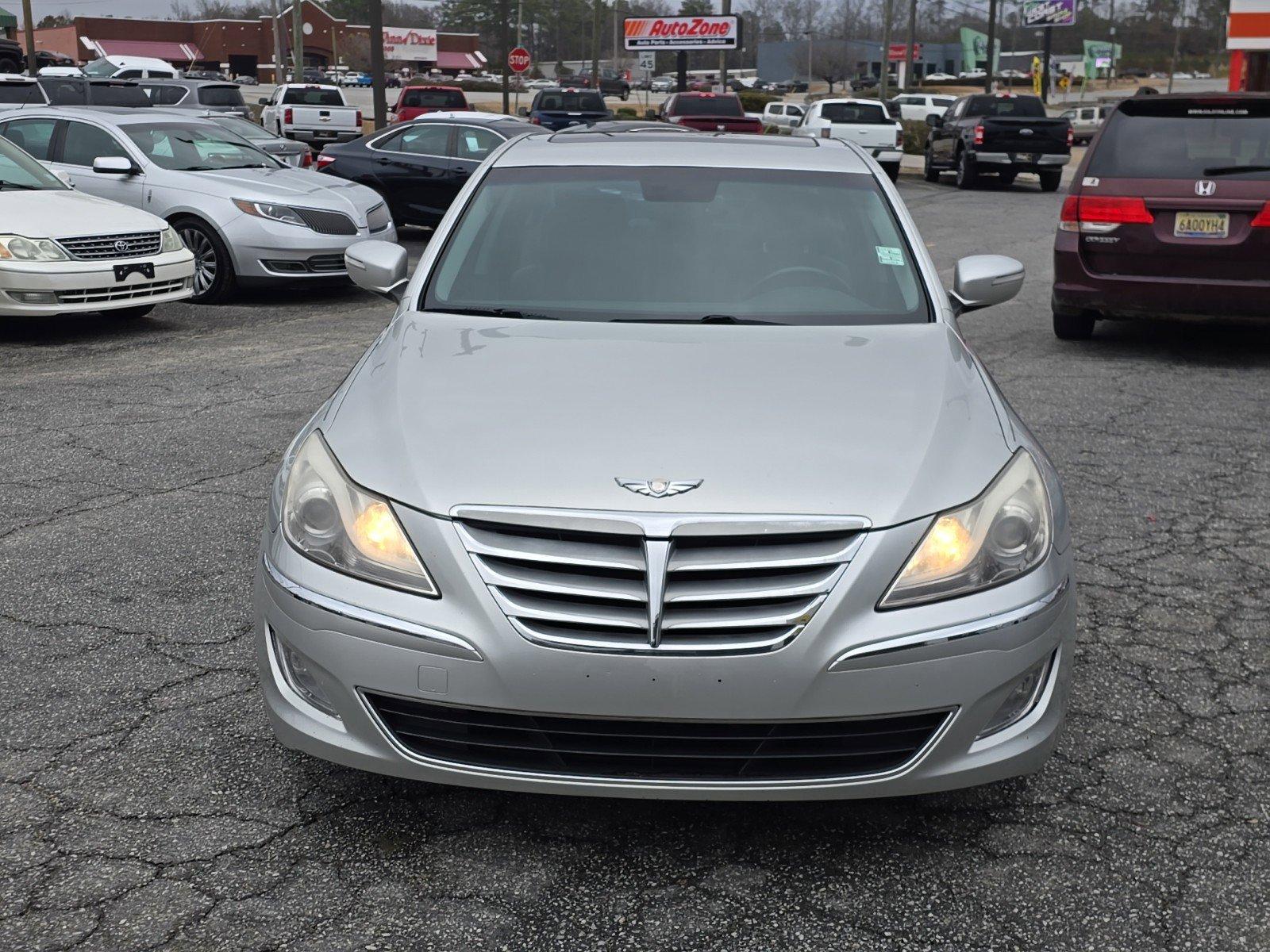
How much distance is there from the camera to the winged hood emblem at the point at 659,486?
9.34ft

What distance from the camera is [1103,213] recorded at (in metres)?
8.49

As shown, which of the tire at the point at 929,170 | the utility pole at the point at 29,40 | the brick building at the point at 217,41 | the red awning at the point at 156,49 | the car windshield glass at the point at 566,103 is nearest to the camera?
the tire at the point at 929,170

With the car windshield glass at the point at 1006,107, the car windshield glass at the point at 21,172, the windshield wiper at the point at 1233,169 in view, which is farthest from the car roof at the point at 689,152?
the car windshield glass at the point at 1006,107

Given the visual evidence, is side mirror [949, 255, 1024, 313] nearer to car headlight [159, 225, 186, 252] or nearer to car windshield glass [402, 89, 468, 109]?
car headlight [159, 225, 186, 252]

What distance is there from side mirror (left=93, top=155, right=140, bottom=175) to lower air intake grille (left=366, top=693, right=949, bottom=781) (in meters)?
9.67

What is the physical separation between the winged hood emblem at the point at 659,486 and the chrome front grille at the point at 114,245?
7662mm

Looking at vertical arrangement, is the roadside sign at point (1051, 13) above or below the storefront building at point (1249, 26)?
above

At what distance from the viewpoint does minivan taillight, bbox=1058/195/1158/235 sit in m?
8.41

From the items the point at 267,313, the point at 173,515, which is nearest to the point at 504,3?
the point at 267,313

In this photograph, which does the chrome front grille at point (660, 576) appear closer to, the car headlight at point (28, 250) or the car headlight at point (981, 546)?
the car headlight at point (981, 546)

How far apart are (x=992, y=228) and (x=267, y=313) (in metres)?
10.8

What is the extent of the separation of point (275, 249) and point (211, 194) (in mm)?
752

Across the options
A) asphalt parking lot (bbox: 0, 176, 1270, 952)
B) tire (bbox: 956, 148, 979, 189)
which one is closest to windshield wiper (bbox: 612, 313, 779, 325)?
asphalt parking lot (bbox: 0, 176, 1270, 952)

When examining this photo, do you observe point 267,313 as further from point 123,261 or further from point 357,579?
point 357,579
